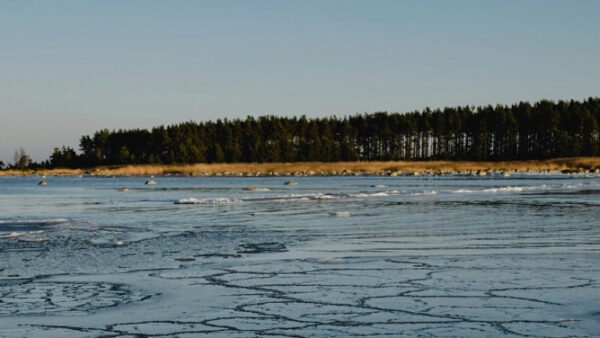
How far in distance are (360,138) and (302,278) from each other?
135526mm

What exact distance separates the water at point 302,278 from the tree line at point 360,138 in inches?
4585

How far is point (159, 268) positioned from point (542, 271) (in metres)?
4.83

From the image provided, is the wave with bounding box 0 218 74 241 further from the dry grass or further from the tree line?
the tree line

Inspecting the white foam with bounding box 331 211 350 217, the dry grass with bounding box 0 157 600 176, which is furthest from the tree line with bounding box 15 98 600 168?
the white foam with bounding box 331 211 350 217

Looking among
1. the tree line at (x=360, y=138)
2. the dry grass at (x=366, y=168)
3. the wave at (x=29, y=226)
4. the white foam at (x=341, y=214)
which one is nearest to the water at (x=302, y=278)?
the wave at (x=29, y=226)

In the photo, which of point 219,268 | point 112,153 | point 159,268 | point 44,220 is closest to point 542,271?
point 219,268

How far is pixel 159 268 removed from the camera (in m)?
10.0

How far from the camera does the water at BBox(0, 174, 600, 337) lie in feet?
A: 21.2

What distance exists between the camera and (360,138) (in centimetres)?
14388

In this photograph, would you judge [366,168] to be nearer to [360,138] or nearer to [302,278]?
[360,138]

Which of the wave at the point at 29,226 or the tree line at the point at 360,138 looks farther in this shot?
the tree line at the point at 360,138

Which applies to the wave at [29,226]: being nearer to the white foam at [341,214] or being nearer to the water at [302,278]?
the water at [302,278]

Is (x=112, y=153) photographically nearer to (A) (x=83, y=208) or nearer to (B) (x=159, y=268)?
(A) (x=83, y=208)

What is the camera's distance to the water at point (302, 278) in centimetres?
646
